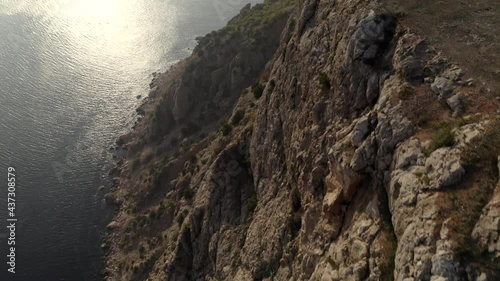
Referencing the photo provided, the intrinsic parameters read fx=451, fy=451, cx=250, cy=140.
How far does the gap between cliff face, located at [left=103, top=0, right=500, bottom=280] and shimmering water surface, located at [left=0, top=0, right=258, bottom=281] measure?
55.2 feet

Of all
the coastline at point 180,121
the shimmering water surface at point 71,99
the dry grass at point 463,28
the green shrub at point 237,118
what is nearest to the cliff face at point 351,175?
the dry grass at point 463,28

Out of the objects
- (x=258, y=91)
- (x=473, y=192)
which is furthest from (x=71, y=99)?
(x=473, y=192)

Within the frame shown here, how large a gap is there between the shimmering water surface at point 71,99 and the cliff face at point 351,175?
16819 millimetres

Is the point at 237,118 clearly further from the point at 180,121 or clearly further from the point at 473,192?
the point at 473,192

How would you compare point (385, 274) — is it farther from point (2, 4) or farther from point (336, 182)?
point (2, 4)

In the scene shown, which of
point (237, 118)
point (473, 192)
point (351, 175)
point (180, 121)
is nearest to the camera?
point (473, 192)

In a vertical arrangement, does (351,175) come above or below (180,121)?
below

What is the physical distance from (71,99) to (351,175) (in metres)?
83.6

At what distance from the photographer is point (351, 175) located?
82.3 ft

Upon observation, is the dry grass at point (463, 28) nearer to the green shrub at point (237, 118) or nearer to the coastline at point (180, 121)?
→ the green shrub at point (237, 118)

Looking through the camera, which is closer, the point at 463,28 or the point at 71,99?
the point at 463,28

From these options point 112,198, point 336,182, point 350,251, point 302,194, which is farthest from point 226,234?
point 112,198

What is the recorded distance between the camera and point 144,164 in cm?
7862

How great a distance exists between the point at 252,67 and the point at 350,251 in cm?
6049
